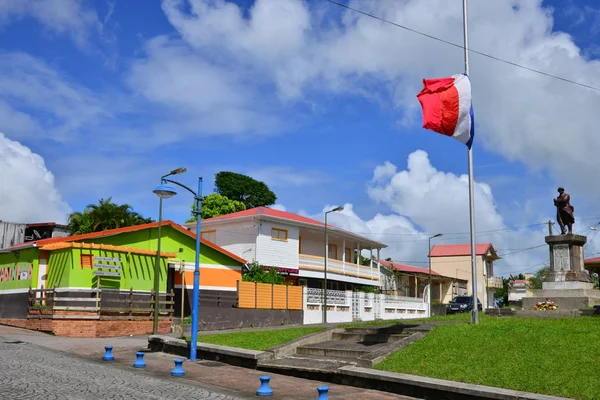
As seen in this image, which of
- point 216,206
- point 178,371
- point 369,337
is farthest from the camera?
point 216,206

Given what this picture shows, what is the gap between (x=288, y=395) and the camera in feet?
37.0

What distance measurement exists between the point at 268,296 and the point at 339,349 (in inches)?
686

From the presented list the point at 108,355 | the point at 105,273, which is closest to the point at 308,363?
the point at 108,355

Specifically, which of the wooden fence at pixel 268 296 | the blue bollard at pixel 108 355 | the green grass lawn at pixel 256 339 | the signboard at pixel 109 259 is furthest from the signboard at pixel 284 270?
the blue bollard at pixel 108 355

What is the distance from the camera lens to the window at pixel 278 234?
4025 cm

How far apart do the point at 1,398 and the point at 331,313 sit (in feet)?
92.1

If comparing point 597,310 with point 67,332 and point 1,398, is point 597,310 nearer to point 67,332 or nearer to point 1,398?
point 1,398

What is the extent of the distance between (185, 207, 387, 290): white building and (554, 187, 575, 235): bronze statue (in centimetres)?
1913

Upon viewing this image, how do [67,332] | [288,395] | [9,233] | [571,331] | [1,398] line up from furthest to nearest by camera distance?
1. [9,233]
2. [67,332]
3. [571,331]
4. [288,395]
5. [1,398]

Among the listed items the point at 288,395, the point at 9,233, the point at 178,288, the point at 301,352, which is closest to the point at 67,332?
the point at 178,288

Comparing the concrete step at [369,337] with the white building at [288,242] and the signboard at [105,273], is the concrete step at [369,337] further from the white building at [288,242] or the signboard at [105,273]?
the white building at [288,242]

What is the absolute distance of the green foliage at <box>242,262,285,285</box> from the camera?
35.4 m

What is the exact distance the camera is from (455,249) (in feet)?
246

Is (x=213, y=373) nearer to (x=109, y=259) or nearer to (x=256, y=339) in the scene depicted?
(x=256, y=339)
